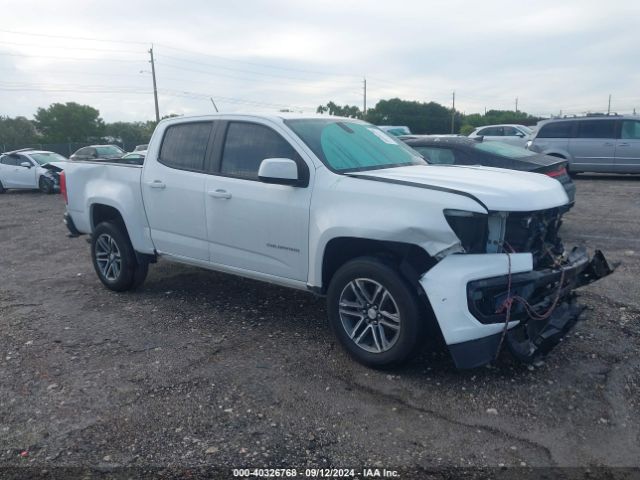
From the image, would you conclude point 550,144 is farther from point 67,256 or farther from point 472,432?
point 472,432

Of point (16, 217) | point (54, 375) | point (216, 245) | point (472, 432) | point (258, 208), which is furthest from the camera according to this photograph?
point (16, 217)

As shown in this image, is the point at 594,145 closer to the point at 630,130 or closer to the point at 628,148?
the point at 628,148

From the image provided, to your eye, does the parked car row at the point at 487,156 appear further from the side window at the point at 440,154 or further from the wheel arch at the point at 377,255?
the wheel arch at the point at 377,255

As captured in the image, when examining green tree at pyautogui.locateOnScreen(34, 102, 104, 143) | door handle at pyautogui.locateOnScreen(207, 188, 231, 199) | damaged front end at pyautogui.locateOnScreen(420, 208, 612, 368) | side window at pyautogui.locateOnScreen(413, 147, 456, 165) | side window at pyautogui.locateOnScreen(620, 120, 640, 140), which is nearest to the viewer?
damaged front end at pyautogui.locateOnScreen(420, 208, 612, 368)

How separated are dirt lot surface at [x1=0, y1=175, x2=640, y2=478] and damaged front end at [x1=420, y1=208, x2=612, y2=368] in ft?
1.03

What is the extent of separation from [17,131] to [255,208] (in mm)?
61326

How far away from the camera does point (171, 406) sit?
3705 mm

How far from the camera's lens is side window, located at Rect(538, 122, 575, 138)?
51.3ft

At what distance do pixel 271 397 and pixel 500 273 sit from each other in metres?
1.70

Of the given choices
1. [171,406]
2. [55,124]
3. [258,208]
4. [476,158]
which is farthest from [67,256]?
[55,124]

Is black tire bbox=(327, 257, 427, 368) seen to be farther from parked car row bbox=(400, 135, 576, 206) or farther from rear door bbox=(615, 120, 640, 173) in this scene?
rear door bbox=(615, 120, 640, 173)

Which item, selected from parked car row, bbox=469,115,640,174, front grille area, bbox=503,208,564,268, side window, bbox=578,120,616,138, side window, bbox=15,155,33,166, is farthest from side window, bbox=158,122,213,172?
side window, bbox=15,155,33,166

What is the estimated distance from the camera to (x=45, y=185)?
59.2ft

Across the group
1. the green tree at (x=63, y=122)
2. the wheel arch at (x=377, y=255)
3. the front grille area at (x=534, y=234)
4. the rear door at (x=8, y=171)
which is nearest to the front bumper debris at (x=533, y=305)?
the front grille area at (x=534, y=234)
